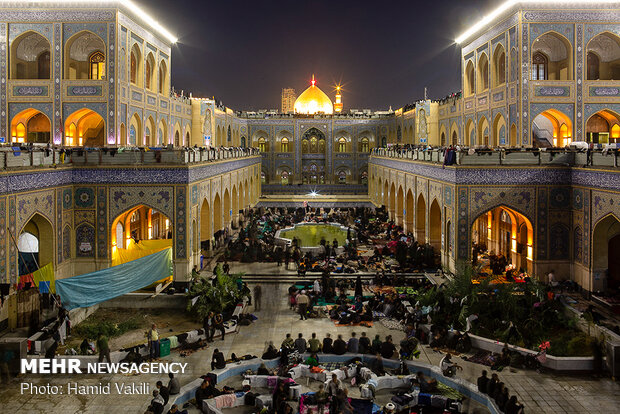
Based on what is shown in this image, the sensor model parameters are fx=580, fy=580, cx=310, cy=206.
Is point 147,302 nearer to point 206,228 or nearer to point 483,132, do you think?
point 206,228

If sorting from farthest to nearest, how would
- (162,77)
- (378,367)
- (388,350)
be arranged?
(162,77), (388,350), (378,367)

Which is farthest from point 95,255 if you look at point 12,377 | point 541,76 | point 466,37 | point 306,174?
point 306,174

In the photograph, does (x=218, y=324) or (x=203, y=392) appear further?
(x=218, y=324)

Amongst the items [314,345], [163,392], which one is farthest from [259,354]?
[163,392]

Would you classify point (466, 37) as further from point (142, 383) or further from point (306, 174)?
point (142, 383)

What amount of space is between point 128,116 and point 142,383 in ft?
50.2

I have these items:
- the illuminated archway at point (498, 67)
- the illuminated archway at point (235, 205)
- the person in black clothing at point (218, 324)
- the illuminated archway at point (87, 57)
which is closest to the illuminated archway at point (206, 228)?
the illuminated archway at point (235, 205)

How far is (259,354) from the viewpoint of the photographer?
11914 mm

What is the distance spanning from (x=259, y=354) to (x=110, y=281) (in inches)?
178

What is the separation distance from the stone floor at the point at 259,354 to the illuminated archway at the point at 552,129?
13739mm

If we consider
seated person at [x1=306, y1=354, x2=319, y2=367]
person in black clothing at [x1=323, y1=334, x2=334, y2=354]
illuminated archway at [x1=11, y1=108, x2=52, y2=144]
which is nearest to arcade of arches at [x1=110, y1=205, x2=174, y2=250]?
illuminated archway at [x1=11, y1=108, x2=52, y2=144]

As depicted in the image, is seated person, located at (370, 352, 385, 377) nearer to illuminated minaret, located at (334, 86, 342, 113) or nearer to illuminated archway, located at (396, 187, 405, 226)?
illuminated archway, located at (396, 187, 405, 226)

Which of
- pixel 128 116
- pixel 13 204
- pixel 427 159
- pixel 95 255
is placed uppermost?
pixel 128 116

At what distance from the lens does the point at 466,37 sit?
28562 mm
